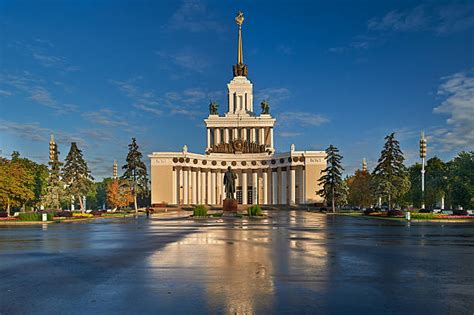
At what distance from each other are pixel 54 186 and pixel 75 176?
346cm

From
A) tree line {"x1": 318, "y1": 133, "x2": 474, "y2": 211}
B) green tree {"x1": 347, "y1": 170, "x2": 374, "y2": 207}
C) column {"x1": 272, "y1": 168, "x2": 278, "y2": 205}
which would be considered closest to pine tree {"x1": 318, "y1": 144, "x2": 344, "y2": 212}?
tree line {"x1": 318, "y1": 133, "x2": 474, "y2": 211}

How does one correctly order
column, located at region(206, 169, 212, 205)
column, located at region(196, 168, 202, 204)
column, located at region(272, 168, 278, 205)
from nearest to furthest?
column, located at region(196, 168, 202, 204), column, located at region(272, 168, 278, 205), column, located at region(206, 169, 212, 205)

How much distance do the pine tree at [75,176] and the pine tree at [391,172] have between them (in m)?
46.1

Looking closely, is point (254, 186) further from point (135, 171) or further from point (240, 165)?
point (135, 171)

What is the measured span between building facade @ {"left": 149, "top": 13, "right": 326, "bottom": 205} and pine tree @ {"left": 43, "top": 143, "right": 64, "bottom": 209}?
36.2 metres

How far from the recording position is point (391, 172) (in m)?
62.5

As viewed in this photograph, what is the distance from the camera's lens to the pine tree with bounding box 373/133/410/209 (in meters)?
62.0

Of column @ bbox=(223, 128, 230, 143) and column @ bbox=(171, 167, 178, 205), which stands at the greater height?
column @ bbox=(223, 128, 230, 143)

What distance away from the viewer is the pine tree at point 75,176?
216ft

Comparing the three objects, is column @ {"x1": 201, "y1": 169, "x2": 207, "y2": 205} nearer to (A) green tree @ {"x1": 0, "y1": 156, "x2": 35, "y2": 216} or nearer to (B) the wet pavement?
(A) green tree @ {"x1": 0, "y1": 156, "x2": 35, "y2": 216}

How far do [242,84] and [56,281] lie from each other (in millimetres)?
127760

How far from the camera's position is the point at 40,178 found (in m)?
86.2

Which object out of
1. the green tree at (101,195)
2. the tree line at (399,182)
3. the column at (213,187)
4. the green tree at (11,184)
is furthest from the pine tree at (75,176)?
the green tree at (101,195)

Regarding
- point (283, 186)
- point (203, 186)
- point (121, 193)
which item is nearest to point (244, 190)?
point (283, 186)
